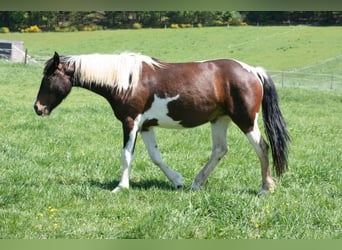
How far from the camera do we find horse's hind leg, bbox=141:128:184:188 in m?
6.38

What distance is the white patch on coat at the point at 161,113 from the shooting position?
6.29 metres

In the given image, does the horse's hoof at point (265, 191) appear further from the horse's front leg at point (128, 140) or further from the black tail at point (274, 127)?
the horse's front leg at point (128, 140)

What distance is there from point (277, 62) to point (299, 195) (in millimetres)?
24555

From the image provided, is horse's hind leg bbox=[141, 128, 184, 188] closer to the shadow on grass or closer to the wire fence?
the shadow on grass

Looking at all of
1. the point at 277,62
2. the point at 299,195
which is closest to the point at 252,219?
the point at 299,195

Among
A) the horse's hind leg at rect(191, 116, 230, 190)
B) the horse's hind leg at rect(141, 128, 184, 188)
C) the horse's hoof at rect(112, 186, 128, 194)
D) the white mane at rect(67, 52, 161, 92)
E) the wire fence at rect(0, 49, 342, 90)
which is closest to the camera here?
the horse's hoof at rect(112, 186, 128, 194)

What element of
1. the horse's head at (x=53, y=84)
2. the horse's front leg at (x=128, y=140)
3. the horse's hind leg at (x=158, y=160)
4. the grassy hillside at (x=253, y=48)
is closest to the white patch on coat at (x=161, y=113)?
the horse's front leg at (x=128, y=140)

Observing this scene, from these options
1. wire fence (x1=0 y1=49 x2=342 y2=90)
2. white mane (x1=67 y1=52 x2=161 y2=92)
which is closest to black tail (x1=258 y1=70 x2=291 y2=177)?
white mane (x1=67 y1=52 x2=161 y2=92)

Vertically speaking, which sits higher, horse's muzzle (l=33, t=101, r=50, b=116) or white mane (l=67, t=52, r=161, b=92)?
white mane (l=67, t=52, r=161, b=92)

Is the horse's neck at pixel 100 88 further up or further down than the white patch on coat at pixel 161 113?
further up

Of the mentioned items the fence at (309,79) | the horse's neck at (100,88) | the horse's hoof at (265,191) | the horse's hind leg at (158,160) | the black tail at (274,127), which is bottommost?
→ the fence at (309,79)

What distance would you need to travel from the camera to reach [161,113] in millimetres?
6336

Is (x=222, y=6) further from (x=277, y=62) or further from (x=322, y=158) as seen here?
(x=277, y=62)

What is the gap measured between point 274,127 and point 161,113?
1485 millimetres
